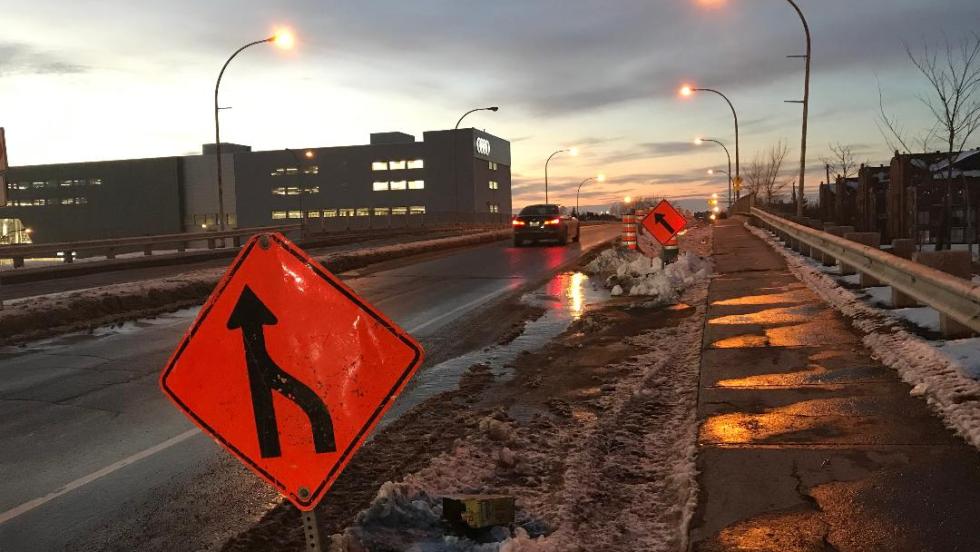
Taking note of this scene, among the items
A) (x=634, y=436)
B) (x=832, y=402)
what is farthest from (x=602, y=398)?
(x=832, y=402)

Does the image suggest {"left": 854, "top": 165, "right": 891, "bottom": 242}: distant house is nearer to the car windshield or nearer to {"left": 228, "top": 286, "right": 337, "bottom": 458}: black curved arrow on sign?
the car windshield

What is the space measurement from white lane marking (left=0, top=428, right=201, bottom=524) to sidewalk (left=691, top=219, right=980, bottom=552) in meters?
3.73

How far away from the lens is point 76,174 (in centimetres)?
10600

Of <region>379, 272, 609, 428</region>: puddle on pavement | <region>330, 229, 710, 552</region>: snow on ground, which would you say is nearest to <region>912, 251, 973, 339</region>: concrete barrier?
<region>330, 229, 710, 552</region>: snow on ground

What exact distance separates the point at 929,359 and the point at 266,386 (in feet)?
17.6

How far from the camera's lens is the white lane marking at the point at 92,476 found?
418cm

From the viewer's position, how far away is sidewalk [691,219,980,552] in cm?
340

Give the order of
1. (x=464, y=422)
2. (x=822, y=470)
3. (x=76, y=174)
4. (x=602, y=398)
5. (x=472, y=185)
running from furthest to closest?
(x=76, y=174) → (x=472, y=185) → (x=602, y=398) → (x=464, y=422) → (x=822, y=470)

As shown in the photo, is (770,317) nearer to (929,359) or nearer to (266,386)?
(929,359)

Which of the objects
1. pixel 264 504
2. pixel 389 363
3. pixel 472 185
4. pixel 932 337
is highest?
pixel 472 185

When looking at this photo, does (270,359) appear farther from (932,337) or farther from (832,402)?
(932,337)

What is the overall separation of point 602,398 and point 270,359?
370 centimetres

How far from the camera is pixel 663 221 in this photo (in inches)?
650

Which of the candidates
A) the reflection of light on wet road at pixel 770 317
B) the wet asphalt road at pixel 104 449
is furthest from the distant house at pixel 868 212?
the wet asphalt road at pixel 104 449
